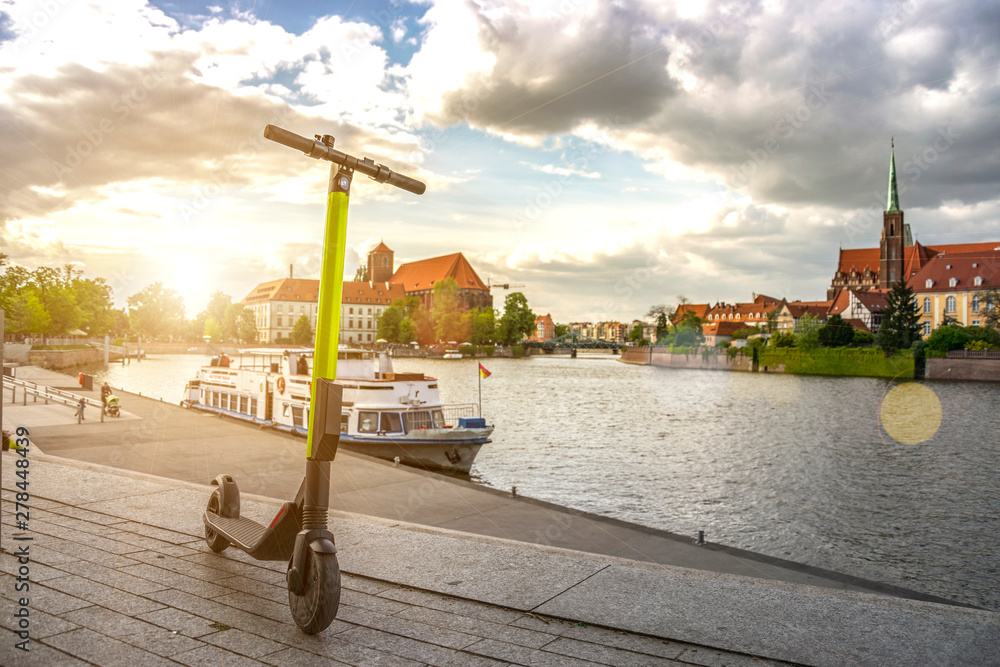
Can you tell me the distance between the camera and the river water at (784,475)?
16.1 metres

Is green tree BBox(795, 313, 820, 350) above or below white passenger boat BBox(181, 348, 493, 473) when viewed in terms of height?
above

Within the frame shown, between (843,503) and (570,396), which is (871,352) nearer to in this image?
(570,396)

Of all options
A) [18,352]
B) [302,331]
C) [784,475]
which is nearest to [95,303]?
[18,352]

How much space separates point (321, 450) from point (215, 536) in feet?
7.80

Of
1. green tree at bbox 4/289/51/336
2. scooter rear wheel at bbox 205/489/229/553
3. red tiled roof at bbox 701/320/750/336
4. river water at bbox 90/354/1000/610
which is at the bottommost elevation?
river water at bbox 90/354/1000/610

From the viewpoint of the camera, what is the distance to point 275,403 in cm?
2548

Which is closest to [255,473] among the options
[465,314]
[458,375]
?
[458,375]

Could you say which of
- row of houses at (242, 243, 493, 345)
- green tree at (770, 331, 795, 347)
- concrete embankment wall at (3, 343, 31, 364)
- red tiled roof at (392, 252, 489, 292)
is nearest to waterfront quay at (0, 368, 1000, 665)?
concrete embankment wall at (3, 343, 31, 364)

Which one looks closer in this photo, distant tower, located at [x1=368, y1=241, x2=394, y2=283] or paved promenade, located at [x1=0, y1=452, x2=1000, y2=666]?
paved promenade, located at [x1=0, y1=452, x2=1000, y2=666]

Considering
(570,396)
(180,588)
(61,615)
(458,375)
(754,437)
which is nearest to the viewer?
(61,615)

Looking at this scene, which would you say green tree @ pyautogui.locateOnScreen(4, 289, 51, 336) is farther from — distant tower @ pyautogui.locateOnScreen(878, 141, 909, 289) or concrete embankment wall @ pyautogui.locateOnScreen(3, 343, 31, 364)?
distant tower @ pyautogui.locateOnScreen(878, 141, 909, 289)

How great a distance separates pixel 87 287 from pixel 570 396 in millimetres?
76364

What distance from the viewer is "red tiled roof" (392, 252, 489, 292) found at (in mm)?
166250

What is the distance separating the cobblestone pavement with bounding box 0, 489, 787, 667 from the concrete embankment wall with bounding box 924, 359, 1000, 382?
90.9 m
